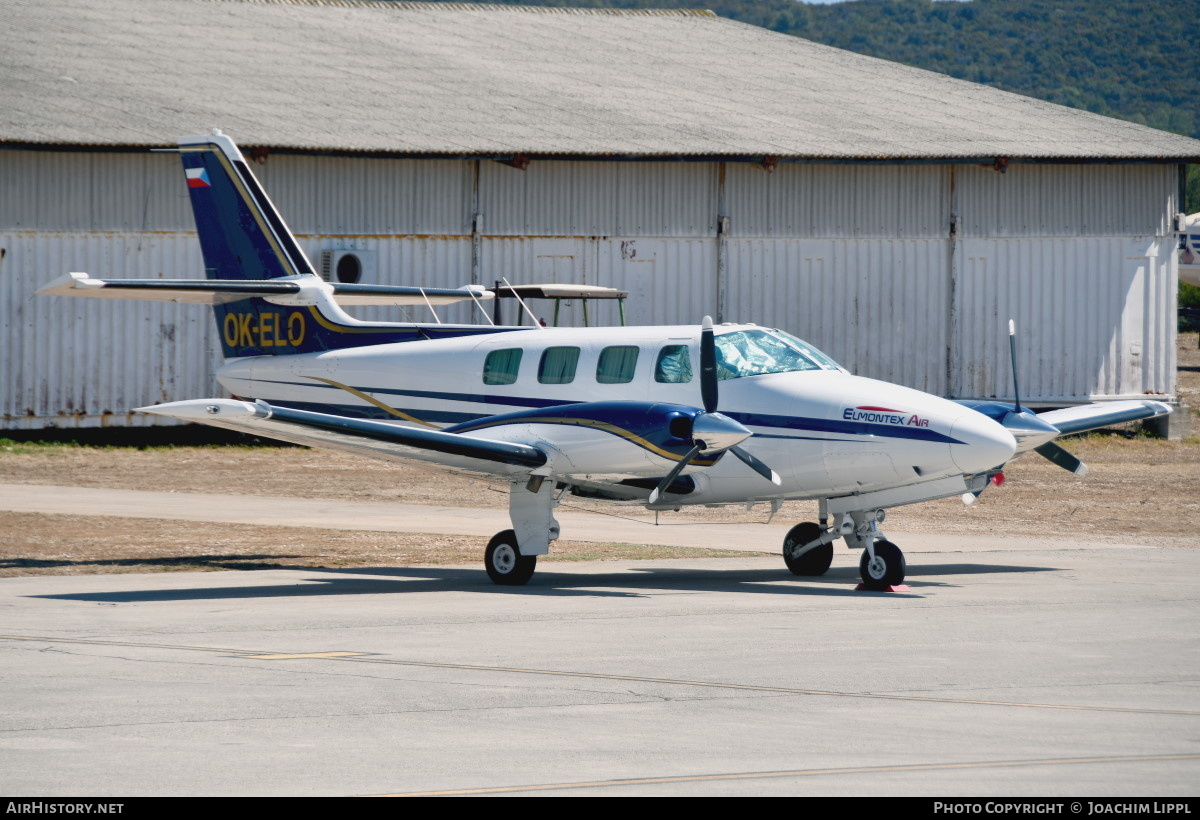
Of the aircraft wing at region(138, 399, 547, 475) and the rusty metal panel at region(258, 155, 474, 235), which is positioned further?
the rusty metal panel at region(258, 155, 474, 235)

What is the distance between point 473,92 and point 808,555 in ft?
75.4

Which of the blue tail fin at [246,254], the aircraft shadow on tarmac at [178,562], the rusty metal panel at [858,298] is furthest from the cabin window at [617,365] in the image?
the rusty metal panel at [858,298]

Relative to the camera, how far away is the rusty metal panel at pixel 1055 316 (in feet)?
121

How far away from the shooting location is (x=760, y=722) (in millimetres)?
9562

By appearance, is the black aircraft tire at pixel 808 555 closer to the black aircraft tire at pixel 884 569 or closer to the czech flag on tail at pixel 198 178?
the black aircraft tire at pixel 884 569

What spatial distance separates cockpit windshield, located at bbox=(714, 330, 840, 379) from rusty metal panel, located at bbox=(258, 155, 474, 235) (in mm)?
17900

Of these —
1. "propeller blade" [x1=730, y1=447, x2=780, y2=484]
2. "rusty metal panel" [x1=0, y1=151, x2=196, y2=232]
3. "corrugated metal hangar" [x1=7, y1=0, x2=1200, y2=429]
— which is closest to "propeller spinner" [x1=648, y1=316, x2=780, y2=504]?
"propeller blade" [x1=730, y1=447, x2=780, y2=484]

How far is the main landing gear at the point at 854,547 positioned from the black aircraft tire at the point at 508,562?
3.22 meters

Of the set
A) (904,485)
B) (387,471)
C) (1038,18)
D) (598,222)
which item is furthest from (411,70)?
(1038,18)

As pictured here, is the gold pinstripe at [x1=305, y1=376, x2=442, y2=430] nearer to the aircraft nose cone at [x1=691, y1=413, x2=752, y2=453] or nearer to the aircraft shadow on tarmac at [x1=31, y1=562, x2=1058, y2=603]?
the aircraft shadow on tarmac at [x1=31, y1=562, x2=1058, y2=603]

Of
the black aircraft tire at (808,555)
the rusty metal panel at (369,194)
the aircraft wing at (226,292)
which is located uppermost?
the rusty metal panel at (369,194)

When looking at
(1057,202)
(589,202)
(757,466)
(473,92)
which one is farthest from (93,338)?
(1057,202)

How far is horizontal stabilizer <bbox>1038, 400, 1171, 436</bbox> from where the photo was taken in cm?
1983

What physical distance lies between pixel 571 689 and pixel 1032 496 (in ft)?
62.6
